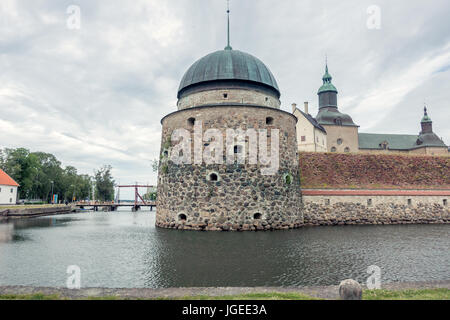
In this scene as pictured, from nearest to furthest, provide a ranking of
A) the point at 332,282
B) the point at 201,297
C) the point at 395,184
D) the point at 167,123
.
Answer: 1. the point at 201,297
2. the point at 332,282
3. the point at 167,123
4. the point at 395,184

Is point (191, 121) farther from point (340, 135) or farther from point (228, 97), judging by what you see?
point (340, 135)

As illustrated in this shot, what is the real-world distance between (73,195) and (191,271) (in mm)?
65015

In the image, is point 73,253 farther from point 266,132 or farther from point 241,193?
point 266,132

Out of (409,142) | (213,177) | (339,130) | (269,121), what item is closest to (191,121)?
(213,177)

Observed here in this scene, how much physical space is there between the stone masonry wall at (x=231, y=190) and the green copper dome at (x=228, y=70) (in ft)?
7.72

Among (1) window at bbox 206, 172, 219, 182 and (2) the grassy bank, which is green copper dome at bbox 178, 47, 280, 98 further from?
(2) the grassy bank

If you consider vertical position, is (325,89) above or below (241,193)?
above

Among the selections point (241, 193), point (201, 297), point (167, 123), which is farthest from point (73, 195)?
point (201, 297)

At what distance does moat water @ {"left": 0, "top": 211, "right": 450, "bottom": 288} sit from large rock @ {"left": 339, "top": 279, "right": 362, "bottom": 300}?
2.10m

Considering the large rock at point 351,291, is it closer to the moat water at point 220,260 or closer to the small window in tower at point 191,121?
the moat water at point 220,260

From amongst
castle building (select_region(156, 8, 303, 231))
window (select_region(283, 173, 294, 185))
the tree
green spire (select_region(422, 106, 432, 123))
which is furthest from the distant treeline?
green spire (select_region(422, 106, 432, 123))

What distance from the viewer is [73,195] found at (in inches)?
2474

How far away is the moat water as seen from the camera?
6.54 meters

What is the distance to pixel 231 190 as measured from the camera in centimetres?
1592
